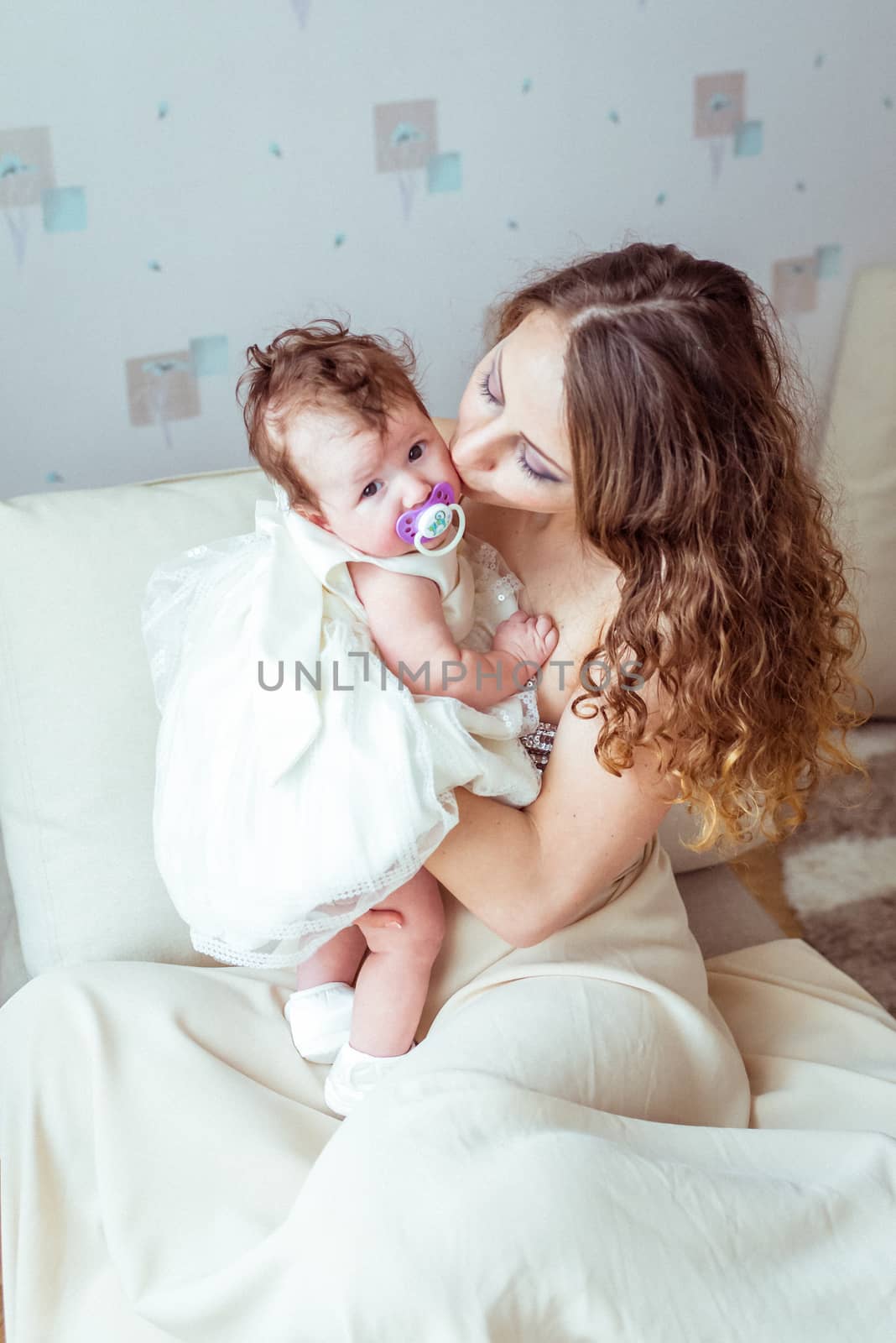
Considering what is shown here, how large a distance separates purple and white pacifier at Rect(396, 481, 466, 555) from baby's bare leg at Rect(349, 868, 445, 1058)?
36 cm

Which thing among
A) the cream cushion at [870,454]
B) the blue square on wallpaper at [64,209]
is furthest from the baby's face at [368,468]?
the cream cushion at [870,454]

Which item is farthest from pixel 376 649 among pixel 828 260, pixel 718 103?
pixel 828 260

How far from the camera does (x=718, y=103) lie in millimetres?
1924

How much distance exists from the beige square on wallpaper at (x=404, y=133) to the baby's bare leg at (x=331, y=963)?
1059mm

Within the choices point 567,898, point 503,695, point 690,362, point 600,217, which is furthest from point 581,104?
point 567,898

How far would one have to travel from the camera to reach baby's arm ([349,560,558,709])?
3.68 ft

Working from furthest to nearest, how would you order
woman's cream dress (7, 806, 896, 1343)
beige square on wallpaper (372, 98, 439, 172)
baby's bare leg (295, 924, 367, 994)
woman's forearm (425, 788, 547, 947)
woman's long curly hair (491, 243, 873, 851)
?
beige square on wallpaper (372, 98, 439, 172), baby's bare leg (295, 924, 367, 994), woman's forearm (425, 788, 547, 947), woman's long curly hair (491, 243, 873, 851), woman's cream dress (7, 806, 896, 1343)

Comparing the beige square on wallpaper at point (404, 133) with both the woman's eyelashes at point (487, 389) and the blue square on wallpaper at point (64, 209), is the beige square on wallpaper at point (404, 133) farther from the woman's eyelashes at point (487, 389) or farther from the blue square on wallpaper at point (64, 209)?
the woman's eyelashes at point (487, 389)

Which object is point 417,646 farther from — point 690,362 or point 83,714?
point 83,714

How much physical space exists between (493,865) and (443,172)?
107 centimetres

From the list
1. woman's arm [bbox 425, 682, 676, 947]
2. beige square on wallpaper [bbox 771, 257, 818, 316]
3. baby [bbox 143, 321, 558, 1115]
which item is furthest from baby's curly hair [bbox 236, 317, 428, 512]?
beige square on wallpaper [bbox 771, 257, 818, 316]

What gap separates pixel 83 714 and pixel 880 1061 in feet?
3.21

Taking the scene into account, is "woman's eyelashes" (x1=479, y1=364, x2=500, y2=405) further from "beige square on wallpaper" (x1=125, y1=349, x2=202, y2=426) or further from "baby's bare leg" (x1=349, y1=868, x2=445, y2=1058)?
"beige square on wallpaper" (x1=125, y1=349, x2=202, y2=426)

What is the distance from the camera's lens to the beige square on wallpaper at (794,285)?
2.12 m
